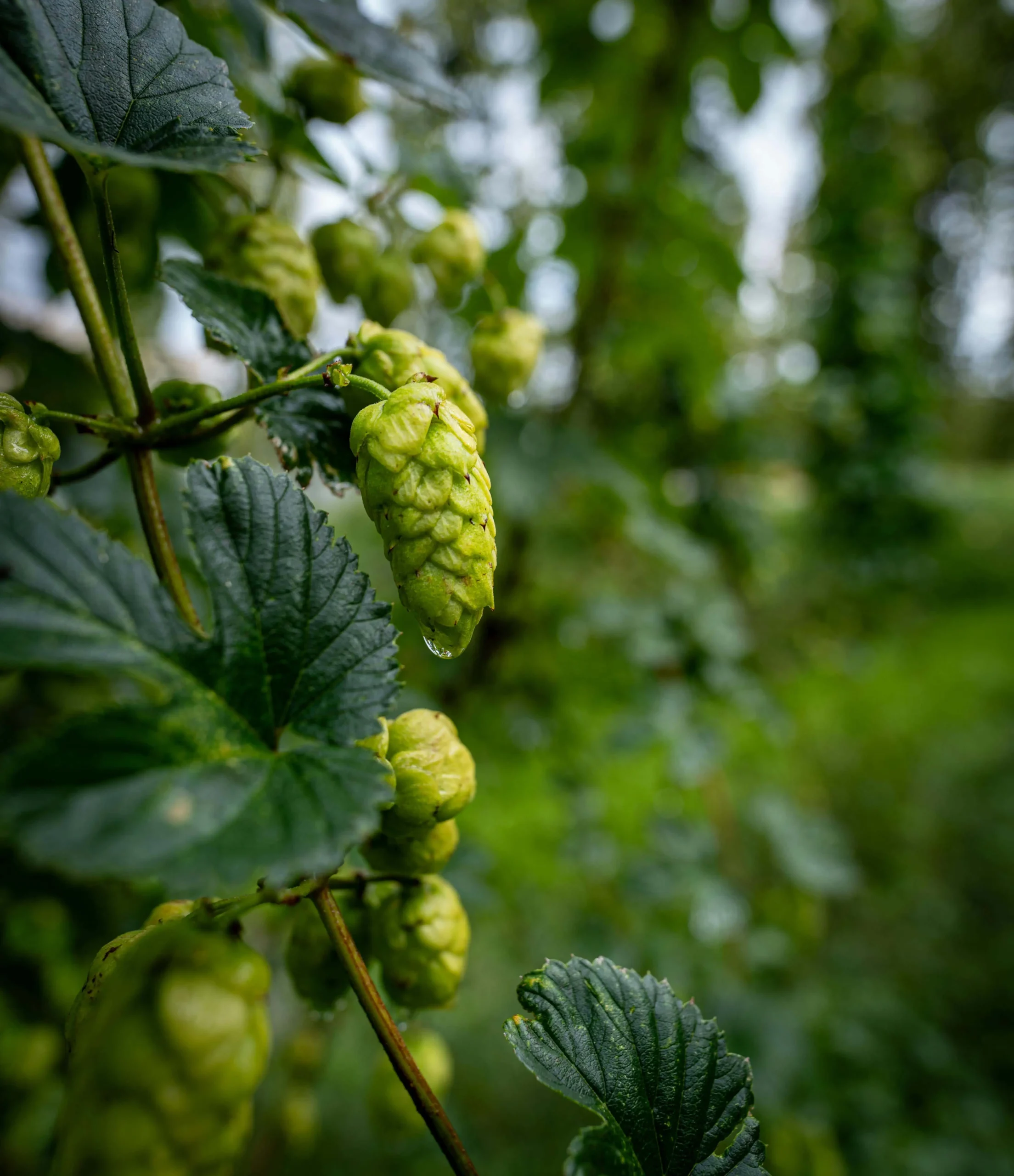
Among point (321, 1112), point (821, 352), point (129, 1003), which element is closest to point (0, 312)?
point (129, 1003)

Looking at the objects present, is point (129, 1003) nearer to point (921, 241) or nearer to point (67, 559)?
point (67, 559)

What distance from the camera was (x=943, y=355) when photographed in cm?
938

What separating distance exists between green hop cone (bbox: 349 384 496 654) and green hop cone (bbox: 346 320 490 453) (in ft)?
0.24

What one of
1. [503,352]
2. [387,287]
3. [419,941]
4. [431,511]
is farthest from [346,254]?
[419,941]

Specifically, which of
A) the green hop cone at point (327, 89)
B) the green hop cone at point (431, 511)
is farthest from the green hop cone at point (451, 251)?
the green hop cone at point (431, 511)

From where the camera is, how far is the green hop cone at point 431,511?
0.36 m

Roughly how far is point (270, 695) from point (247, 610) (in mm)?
44

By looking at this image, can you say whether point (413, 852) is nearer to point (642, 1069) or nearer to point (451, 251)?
point (642, 1069)

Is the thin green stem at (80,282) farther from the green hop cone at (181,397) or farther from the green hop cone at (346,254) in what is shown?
the green hop cone at (346,254)

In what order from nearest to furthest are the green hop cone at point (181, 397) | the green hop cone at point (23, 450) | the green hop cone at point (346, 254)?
the green hop cone at point (23, 450) < the green hop cone at point (181, 397) < the green hop cone at point (346, 254)

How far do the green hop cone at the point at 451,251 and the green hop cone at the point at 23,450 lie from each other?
1.24 ft

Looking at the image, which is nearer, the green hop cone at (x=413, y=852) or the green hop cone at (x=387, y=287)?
the green hop cone at (x=413, y=852)

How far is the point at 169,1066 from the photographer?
307 millimetres

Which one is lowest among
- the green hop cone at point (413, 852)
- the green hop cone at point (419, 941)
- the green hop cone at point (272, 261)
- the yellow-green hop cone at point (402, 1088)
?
the yellow-green hop cone at point (402, 1088)
